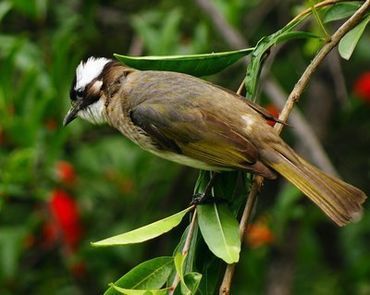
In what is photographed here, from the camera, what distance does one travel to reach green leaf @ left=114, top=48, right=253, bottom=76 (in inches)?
118

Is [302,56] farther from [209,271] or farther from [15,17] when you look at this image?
[209,271]

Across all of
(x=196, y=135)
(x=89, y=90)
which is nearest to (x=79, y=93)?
(x=89, y=90)

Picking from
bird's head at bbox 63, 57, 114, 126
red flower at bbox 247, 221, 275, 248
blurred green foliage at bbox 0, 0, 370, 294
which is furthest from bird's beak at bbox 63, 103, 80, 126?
red flower at bbox 247, 221, 275, 248

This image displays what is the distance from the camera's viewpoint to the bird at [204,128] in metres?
3.09

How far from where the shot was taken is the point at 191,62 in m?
3.07

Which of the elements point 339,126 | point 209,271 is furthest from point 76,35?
point 209,271

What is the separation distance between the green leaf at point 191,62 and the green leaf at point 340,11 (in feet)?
1.12

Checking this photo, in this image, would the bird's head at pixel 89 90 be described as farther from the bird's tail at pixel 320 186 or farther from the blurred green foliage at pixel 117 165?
the bird's tail at pixel 320 186

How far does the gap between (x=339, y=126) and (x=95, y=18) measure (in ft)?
5.24

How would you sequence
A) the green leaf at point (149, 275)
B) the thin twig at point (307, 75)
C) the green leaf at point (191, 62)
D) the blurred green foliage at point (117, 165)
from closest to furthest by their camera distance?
the green leaf at point (149, 275), the thin twig at point (307, 75), the green leaf at point (191, 62), the blurred green foliage at point (117, 165)

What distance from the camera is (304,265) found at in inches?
231

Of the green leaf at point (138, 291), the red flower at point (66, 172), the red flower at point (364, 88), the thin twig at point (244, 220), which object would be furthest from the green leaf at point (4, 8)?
the green leaf at point (138, 291)

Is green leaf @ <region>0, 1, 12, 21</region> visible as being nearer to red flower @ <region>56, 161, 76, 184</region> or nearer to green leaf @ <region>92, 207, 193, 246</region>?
red flower @ <region>56, 161, 76, 184</region>

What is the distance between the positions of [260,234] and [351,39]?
8.49 feet
